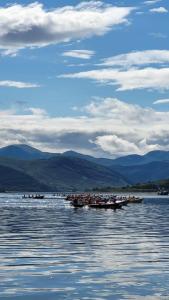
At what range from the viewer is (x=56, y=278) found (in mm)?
41969

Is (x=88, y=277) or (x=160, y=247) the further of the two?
(x=160, y=247)

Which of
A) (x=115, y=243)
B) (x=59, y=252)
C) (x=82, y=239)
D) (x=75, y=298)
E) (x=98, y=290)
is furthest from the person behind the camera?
(x=82, y=239)

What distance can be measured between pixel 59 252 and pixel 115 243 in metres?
11.9

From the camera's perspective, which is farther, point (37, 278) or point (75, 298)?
point (37, 278)

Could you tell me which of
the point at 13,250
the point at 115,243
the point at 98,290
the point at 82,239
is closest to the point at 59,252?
the point at 13,250

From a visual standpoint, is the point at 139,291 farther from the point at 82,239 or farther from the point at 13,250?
the point at 82,239

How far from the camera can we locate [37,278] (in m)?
41.9

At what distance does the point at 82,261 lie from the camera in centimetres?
5178

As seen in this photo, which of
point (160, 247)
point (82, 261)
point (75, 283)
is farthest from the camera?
point (160, 247)

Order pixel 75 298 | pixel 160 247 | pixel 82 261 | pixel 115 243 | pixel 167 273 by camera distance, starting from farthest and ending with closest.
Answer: pixel 115 243
pixel 160 247
pixel 82 261
pixel 167 273
pixel 75 298

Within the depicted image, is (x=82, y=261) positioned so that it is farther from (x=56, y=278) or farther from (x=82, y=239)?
(x=82, y=239)

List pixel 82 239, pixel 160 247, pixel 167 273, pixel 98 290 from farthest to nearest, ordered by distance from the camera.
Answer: pixel 82 239, pixel 160 247, pixel 167 273, pixel 98 290

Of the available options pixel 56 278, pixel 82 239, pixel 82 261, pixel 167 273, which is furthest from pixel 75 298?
Result: pixel 82 239

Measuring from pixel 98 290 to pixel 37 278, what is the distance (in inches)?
250
